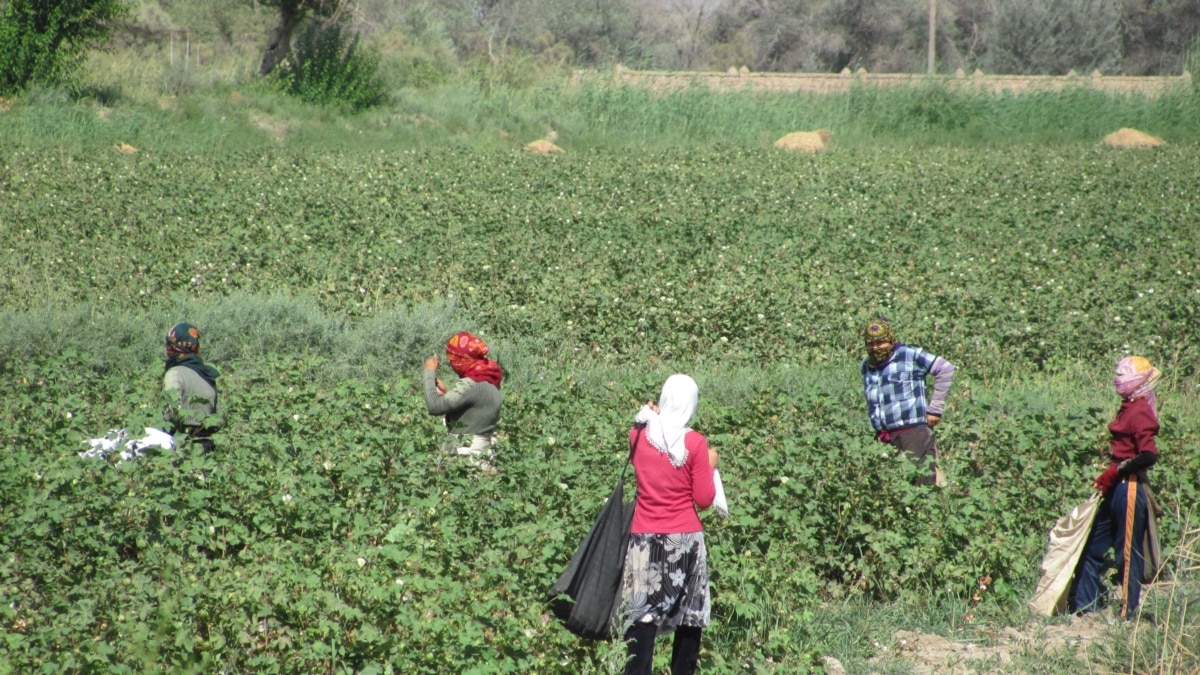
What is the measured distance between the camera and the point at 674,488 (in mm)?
4359

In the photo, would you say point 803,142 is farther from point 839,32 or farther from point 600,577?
point 839,32

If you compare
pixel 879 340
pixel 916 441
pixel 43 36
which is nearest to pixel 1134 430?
pixel 916 441

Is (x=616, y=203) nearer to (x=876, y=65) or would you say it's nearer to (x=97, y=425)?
(x=97, y=425)

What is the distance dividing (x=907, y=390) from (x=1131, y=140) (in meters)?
21.2

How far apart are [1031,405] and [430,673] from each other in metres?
6.10

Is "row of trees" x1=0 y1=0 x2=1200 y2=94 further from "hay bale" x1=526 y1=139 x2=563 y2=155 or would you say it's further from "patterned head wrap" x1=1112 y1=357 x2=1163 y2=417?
"patterned head wrap" x1=1112 y1=357 x2=1163 y2=417

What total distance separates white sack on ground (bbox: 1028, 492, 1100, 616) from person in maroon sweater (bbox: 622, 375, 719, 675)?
6.88ft

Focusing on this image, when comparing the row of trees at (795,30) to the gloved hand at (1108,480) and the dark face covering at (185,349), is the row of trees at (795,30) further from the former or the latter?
the gloved hand at (1108,480)

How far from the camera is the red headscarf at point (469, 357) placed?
6.59 metres

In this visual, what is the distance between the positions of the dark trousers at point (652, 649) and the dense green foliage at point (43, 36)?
862 inches

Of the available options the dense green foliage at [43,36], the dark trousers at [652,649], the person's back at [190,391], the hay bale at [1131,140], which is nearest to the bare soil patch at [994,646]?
Result: the dark trousers at [652,649]

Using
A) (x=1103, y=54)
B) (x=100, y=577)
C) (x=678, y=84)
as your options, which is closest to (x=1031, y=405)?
(x=100, y=577)

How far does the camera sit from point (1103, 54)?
45.9 metres

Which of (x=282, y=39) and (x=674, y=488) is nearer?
(x=674, y=488)
